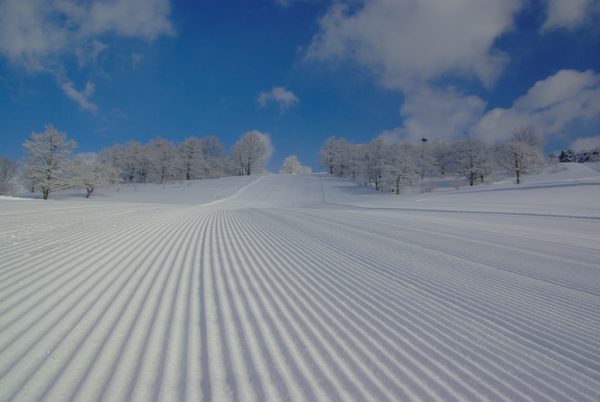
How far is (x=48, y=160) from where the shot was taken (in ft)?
89.9

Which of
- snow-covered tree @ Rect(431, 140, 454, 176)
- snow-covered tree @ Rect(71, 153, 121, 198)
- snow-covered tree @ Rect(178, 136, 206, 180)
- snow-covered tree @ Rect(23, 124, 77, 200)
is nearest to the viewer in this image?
snow-covered tree @ Rect(23, 124, 77, 200)

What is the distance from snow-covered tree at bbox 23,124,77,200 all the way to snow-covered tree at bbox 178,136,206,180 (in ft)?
77.6

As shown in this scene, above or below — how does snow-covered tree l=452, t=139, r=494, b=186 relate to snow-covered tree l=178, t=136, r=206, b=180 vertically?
below

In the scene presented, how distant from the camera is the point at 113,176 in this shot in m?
36.9

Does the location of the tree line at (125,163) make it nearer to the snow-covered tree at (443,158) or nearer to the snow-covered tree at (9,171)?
the snow-covered tree at (9,171)

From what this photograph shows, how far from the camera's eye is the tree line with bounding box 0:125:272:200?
27250 millimetres

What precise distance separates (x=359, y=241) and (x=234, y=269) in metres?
3.32

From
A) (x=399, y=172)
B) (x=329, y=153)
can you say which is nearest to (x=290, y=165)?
(x=329, y=153)

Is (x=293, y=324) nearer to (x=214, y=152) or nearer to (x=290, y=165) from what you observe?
(x=214, y=152)

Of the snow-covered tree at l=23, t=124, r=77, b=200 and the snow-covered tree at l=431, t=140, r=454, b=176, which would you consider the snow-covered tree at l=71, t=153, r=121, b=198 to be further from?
the snow-covered tree at l=431, t=140, r=454, b=176

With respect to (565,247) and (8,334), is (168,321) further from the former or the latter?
(565,247)

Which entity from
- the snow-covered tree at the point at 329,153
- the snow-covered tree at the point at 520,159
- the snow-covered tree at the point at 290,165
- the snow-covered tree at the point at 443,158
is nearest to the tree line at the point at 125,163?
the snow-covered tree at the point at 329,153

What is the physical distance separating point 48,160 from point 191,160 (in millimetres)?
25945

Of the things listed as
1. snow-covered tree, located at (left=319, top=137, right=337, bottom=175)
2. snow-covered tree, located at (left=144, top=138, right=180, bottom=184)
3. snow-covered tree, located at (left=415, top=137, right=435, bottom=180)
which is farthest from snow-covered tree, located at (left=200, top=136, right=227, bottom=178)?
snow-covered tree, located at (left=415, top=137, right=435, bottom=180)
